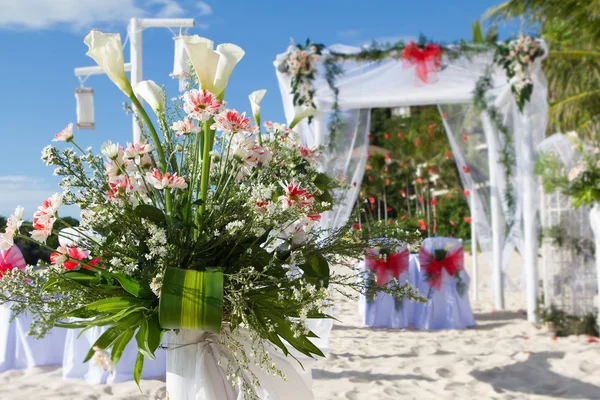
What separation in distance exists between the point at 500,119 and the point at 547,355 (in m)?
2.89

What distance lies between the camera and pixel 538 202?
21.3 feet

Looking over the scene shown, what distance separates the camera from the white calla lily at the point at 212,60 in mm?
1317

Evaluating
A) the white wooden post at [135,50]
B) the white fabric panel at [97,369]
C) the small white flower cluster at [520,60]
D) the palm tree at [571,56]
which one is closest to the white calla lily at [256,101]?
the white fabric panel at [97,369]

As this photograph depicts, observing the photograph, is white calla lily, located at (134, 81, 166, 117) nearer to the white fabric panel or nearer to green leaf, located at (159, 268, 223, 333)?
green leaf, located at (159, 268, 223, 333)

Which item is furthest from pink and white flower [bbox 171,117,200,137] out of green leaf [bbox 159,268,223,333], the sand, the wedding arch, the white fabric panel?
the wedding arch

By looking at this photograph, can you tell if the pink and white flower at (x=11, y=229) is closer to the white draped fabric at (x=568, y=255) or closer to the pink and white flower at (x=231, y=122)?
the pink and white flower at (x=231, y=122)

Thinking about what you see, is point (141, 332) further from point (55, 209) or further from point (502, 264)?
point (502, 264)

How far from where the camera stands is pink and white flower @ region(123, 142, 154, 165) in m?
1.39

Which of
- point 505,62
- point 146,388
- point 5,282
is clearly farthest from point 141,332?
point 505,62

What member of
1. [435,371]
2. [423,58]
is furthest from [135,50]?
[435,371]

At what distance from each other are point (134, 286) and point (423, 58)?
557cm

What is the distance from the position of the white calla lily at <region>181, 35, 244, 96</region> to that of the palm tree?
1324 centimetres

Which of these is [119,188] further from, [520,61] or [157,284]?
[520,61]

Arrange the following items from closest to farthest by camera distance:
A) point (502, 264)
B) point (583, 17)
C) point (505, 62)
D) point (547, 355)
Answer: point (547, 355) → point (505, 62) → point (502, 264) → point (583, 17)
